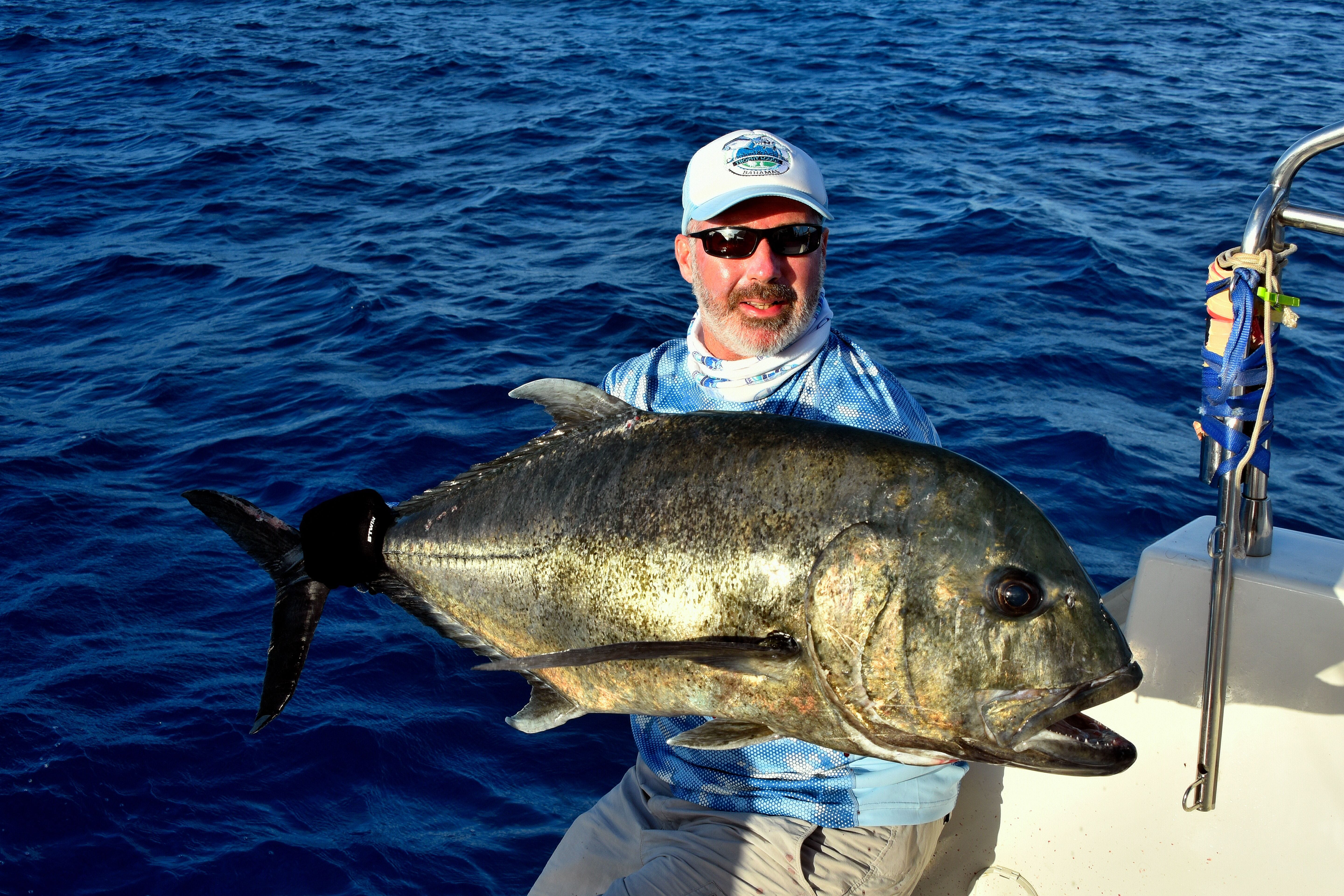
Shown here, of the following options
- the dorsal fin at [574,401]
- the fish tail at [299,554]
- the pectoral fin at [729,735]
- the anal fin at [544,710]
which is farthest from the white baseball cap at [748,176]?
the pectoral fin at [729,735]

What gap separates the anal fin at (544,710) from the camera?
2.46m

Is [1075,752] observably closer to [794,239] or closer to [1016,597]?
[1016,597]

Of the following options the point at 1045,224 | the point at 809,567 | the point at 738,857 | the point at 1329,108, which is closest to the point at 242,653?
the point at 738,857

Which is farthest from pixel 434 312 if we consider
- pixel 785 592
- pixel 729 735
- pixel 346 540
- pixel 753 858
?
pixel 785 592

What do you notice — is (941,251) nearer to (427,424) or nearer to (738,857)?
(427,424)

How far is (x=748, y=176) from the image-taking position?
9.89ft

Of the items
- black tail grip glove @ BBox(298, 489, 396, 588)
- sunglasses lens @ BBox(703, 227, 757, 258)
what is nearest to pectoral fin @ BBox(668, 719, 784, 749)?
black tail grip glove @ BBox(298, 489, 396, 588)

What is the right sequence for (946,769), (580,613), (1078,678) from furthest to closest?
(946,769), (580,613), (1078,678)

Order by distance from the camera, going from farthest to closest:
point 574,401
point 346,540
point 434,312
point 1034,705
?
point 434,312 < point 346,540 < point 574,401 < point 1034,705

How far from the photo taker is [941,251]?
10750 mm

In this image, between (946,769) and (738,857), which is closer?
(738,857)

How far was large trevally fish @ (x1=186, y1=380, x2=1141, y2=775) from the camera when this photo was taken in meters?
1.94

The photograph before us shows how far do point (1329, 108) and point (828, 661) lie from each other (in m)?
15.0

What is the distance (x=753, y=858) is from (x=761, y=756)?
0.25 metres
